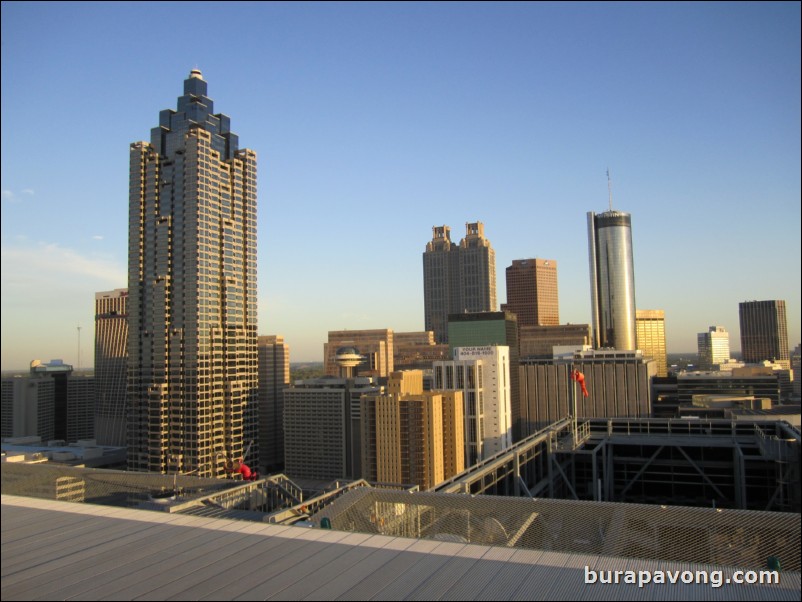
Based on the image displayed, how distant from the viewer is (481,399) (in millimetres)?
109250

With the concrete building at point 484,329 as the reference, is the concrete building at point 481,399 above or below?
below

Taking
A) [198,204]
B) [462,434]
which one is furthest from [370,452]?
[198,204]

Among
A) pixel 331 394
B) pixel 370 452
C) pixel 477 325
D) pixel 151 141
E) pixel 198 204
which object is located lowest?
pixel 370 452

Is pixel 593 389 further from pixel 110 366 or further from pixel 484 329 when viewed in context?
pixel 110 366

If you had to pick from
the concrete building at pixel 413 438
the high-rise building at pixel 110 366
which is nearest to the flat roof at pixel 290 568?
the concrete building at pixel 413 438

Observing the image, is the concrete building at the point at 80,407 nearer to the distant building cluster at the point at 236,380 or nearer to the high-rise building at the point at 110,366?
the high-rise building at the point at 110,366

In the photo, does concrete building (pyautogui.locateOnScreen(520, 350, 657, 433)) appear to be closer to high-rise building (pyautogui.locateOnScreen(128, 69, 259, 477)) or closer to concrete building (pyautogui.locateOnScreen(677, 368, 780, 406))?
concrete building (pyautogui.locateOnScreen(677, 368, 780, 406))

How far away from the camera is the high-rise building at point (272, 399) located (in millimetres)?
151625

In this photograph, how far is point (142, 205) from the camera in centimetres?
11006

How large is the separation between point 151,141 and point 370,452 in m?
69.7

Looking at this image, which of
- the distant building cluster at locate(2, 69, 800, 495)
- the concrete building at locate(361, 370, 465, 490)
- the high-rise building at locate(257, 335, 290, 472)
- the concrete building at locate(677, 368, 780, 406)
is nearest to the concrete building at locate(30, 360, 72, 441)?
the high-rise building at locate(257, 335, 290, 472)

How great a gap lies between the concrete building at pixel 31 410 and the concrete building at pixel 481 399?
9862cm

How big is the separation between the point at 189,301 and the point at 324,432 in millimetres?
42505

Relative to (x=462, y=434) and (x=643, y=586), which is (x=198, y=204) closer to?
(x=462, y=434)
